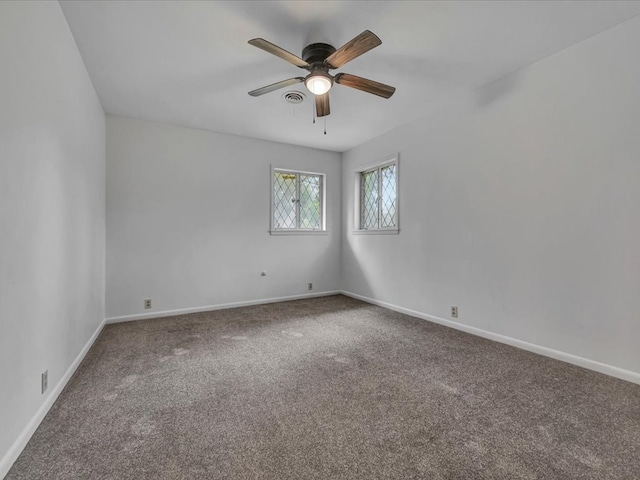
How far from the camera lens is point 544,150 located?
102 inches

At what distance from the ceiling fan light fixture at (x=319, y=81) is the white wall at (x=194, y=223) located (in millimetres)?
2335

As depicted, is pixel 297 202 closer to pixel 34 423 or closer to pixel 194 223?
pixel 194 223

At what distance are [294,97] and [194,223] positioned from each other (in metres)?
2.20

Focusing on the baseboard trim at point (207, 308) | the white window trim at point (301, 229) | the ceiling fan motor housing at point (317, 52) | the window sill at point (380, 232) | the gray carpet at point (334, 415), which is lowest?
the gray carpet at point (334, 415)

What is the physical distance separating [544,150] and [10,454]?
3.98 meters

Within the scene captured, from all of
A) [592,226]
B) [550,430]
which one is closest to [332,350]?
[550,430]

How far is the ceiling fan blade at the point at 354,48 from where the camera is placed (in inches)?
73.6

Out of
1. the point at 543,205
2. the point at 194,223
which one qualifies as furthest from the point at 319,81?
the point at 194,223

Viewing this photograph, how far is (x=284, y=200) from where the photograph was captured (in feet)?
16.3

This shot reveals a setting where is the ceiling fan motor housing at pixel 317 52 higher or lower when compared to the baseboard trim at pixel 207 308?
higher

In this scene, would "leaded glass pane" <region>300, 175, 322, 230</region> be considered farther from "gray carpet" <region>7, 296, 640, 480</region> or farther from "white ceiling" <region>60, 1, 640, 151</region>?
"gray carpet" <region>7, 296, 640, 480</region>

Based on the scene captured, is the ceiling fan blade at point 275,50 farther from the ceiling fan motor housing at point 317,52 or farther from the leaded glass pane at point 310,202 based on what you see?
the leaded glass pane at point 310,202

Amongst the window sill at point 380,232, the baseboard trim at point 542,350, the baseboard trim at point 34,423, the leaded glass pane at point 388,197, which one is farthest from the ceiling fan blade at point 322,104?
the baseboard trim at point 34,423

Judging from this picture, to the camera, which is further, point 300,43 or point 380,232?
point 380,232
